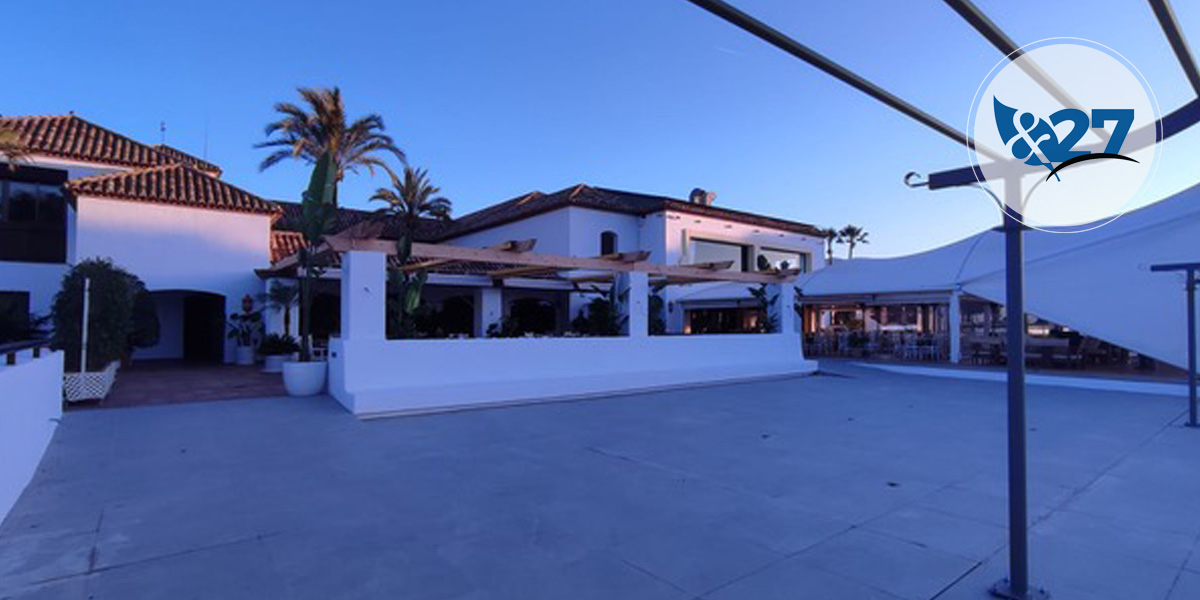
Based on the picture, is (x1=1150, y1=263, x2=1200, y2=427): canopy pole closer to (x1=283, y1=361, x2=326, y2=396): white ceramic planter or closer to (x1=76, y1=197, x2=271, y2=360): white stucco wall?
(x1=283, y1=361, x2=326, y2=396): white ceramic planter

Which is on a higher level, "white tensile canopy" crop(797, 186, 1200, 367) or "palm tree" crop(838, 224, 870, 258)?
"palm tree" crop(838, 224, 870, 258)

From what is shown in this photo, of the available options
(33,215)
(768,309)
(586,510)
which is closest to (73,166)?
(33,215)

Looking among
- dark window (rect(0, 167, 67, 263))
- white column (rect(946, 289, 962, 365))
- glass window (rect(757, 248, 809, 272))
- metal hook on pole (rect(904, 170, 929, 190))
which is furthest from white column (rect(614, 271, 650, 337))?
dark window (rect(0, 167, 67, 263))

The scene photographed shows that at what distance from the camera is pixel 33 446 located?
20.1ft

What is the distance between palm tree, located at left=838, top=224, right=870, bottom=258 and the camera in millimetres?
61688

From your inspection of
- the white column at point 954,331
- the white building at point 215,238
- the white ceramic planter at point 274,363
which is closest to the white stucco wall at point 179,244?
the white building at point 215,238

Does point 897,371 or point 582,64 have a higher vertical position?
point 582,64

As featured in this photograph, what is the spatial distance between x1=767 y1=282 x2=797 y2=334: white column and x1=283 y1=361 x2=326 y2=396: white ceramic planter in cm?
1287

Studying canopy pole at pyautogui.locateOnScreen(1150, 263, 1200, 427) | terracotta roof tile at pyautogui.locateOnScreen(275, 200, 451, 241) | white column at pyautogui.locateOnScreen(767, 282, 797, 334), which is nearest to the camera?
canopy pole at pyautogui.locateOnScreen(1150, 263, 1200, 427)

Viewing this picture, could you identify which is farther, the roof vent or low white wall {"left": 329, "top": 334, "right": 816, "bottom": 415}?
the roof vent

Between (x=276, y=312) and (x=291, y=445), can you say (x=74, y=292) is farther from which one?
(x=276, y=312)

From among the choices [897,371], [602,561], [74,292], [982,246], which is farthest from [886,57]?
[982,246]

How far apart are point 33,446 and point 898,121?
8413 mm

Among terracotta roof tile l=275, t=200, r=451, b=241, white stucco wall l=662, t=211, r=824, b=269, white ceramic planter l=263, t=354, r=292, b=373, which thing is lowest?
white ceramic planter l=263, t=354, r=292, b=373
